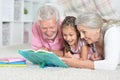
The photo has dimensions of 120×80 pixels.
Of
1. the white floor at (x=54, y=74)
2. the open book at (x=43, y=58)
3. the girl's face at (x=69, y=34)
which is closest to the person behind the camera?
the white floor at (x=54, y=74)

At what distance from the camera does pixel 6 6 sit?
292cm

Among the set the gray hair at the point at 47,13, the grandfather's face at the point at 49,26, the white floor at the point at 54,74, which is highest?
the gray hair at the point at 47,13

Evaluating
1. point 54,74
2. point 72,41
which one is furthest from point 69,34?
point 54,74

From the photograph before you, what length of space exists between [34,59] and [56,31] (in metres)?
0.20

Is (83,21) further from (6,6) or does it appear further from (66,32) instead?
(6,6)

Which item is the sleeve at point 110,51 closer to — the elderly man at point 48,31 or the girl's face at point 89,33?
the girl's face at point 89,33

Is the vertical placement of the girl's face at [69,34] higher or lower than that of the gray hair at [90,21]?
lower

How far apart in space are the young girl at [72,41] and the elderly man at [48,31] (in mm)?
59

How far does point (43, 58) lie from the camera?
1.51m

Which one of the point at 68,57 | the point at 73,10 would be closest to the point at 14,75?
the point at 68,57

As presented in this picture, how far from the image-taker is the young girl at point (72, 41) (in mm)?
1541

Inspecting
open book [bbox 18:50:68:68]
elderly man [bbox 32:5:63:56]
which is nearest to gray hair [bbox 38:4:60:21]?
elderly man [bbox 32:5:63:56]

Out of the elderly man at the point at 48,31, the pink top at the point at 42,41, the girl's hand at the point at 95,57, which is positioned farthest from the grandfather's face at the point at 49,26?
the girl's hand at the point at 95,57

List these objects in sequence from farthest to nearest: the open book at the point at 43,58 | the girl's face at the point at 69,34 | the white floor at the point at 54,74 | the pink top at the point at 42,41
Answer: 1. the pink top at the point at 42,41
2. the girl's face at the point at 69,34
3. the open book at the point at 43,58
4. the white floor at the point at 54,74
